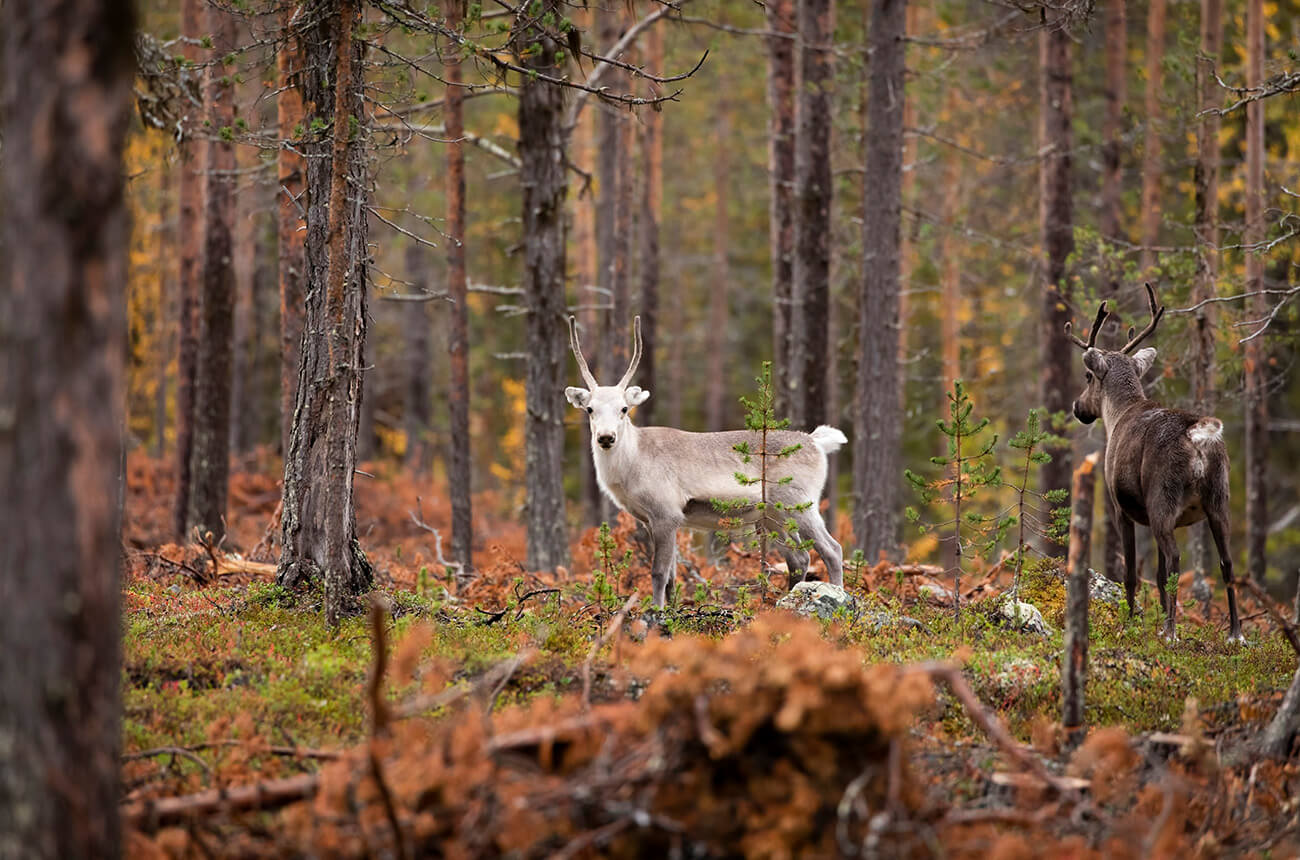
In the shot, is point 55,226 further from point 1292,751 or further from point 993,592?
point 993,592

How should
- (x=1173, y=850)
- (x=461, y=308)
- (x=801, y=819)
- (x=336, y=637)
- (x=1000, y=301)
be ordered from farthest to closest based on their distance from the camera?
1. (x=1000, y=301)
2. (x=461, y=308)
3. (x=336, y=637)
4. (x=1173, y=850)
5. (x=801, y=819)

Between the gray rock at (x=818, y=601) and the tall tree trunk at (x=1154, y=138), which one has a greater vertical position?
the tall tree trunk at (x=1154, y=138)

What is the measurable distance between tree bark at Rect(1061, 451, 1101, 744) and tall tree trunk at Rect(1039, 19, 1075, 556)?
1078cm

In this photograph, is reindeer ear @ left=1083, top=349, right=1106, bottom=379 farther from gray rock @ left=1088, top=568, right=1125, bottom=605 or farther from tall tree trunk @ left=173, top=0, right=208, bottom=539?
tall tree trunk @ left=173, top=0, right=208, bottom=539

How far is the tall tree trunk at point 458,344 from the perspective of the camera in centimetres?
1548

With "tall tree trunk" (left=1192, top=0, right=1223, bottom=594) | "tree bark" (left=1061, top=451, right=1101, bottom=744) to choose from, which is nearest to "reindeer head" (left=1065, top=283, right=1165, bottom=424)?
"tall tree trunk" (left=1192, top=0, right=1223, bottom=594)

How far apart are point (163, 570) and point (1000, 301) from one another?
72.8 ft

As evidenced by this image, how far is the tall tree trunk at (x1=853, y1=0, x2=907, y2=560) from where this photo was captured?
52.1 ft

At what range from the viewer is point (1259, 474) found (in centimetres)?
1678

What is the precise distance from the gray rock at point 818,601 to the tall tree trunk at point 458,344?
20.4 feet

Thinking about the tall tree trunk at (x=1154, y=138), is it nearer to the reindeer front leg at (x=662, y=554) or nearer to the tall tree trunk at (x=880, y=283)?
the tall tree trunk at (x=880, y=283)

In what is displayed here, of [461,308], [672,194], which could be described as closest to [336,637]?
[461,308]

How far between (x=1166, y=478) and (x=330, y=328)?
281 inches

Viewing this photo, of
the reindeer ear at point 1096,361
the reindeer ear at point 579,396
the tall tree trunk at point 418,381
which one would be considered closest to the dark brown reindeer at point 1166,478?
the reindeer ear at point 1096,361
